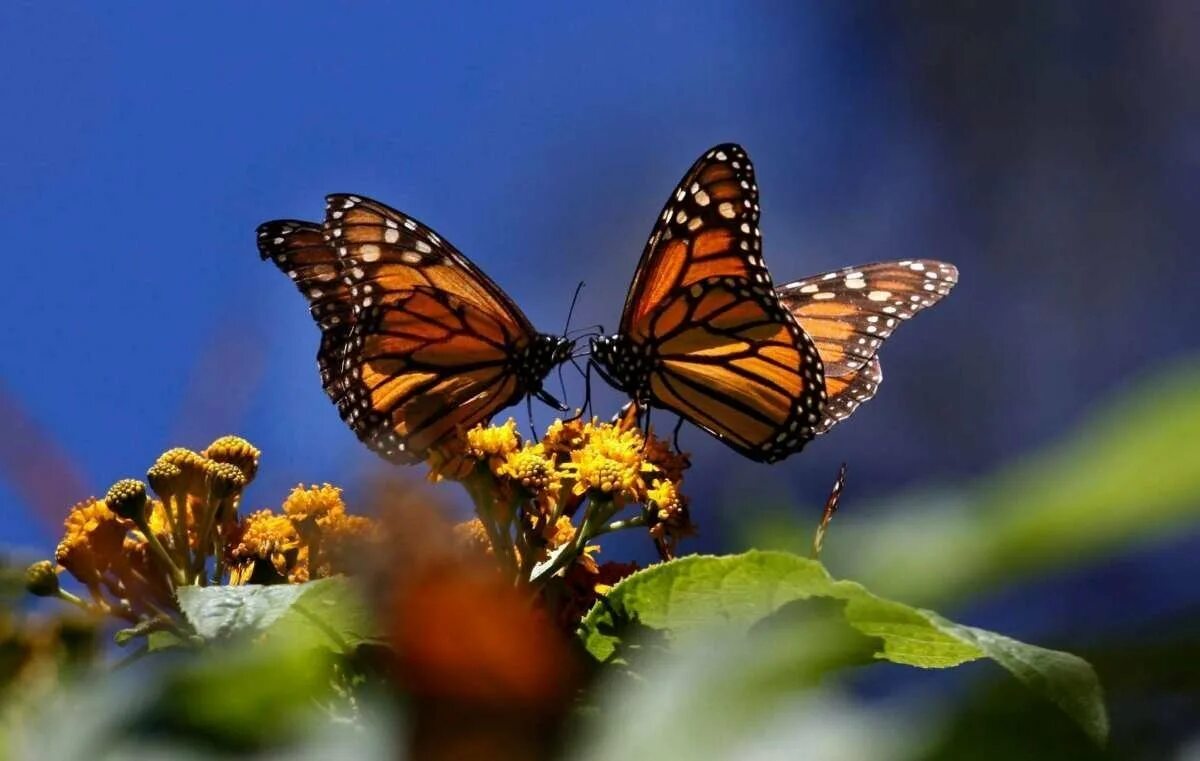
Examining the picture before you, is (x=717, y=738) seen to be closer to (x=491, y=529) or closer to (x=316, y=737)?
(x=316, y=737)

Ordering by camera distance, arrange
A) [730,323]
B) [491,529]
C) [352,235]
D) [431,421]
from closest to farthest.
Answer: [491,529] → [431,421] → [352,235] → [730,323]

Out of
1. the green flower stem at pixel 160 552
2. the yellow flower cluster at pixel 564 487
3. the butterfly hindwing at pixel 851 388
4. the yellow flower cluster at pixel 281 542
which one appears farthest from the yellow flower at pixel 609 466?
the butterfly hindwing at pixel 851 388

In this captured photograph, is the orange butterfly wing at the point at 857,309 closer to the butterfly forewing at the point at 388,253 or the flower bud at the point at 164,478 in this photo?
the butterfly forewing at the point at 388,253

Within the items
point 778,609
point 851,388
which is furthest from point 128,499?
point 851,388

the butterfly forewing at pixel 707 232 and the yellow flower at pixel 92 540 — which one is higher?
the butterfly forewing at pixel 707 232

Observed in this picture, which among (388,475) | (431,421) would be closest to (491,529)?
(431,421)

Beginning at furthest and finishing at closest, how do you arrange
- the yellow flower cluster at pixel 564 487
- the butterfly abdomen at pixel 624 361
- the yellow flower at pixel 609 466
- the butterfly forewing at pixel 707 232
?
1. the butterfly abdomen at pixel 624 361
2. the butterfly forewing at pixel 707 232
3. the yellow flower at pixel 609 466
4. the yellow flower cluster at pixel 564 487

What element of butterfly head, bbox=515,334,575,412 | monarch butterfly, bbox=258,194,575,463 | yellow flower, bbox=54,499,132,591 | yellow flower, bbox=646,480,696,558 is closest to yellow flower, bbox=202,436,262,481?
yellow flower, bbox=54,499,132,591
